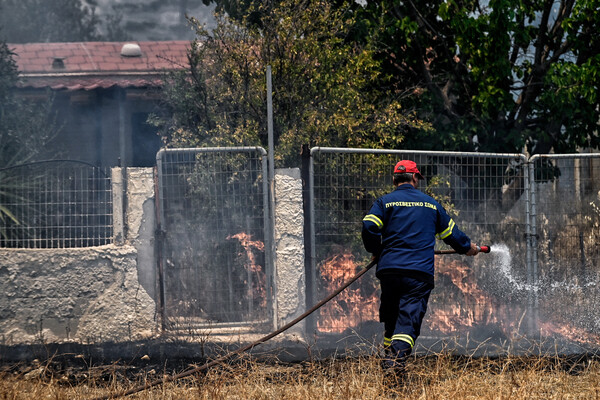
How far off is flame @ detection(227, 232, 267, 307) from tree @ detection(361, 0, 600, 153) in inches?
170

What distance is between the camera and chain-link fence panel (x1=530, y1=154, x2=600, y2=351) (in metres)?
7.34

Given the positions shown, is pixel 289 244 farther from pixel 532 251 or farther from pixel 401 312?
pixel 532 251

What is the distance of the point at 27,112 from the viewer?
1141cm

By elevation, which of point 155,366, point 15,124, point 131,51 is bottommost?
point 155,366

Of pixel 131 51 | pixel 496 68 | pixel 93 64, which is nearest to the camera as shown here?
pixel 496 68

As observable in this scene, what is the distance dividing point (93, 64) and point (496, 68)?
8839 mm

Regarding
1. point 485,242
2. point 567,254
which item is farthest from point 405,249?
point 567,254

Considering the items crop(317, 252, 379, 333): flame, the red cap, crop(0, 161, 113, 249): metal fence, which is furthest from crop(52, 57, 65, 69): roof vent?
the red cap

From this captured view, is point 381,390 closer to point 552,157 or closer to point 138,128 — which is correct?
point 552,157

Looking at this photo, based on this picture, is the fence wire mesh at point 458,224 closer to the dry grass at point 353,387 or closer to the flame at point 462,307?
the flame at point 462,307

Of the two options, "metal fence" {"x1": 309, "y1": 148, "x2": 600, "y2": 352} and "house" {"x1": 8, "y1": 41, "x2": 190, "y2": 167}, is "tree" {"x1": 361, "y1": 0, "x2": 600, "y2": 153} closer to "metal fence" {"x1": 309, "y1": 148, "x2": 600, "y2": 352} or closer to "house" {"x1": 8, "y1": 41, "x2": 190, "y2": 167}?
"metal fence" {"x1": 309, "y1": 148, "x2": 600, "y2": 352}

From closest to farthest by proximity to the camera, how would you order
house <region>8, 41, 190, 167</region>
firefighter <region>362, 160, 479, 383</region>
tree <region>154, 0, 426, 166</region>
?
firefighter <region>362, 160, 479, 383</region>
tree <region>154, 0, 426, 166</region>
house <region>8, 41, 190, 167</region>

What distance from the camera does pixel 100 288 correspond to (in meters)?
6.91

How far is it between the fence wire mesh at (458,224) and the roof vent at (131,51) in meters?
9.44
